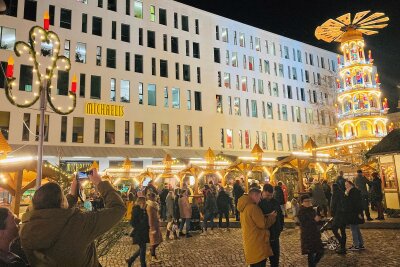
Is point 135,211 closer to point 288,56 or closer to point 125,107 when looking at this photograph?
point 125,107

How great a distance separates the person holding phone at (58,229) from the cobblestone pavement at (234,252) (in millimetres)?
6461

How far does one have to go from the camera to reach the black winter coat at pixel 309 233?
629 centimetres

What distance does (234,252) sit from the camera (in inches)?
395

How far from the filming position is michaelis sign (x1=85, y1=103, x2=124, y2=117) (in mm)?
32750

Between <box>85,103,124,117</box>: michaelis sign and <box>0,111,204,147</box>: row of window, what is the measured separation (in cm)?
72

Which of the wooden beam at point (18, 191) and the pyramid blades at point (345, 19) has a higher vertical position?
the pyramid blades at point (345, 19)

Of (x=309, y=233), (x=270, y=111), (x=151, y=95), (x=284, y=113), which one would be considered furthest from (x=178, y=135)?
(x=309, y=233)

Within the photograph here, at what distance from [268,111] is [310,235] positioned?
42.0 meters

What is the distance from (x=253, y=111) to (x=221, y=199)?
31.7 metres

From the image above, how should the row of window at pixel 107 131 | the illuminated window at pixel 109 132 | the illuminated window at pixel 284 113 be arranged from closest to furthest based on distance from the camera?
the row of window at pixel 107 131 < the illuminated window at pixel 109 132 < the illuminated window at pixel 284 113

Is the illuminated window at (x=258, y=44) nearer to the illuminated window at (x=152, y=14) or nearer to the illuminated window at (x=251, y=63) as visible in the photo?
the illuminated window at (x=251, y=63)

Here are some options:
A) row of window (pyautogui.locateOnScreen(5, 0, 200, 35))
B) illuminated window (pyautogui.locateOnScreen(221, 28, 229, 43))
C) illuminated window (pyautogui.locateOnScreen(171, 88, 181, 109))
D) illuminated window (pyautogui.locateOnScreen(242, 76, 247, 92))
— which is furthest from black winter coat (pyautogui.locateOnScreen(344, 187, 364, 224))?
illuminated window (pyautogui.locateOnScreen(221, 28, 229, 43))

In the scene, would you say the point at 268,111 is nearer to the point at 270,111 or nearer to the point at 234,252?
the point at 270,111

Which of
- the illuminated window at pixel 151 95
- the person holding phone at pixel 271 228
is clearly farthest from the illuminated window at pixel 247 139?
the person holding phone at pixel 271 228
